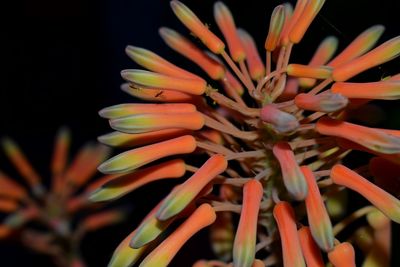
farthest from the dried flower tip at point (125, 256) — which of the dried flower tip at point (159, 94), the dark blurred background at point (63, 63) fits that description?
the dark blurred background at point (63, 63)

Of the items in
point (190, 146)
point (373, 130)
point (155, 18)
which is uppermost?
point (155, 18)

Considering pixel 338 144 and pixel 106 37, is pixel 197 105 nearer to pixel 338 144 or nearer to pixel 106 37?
pixel 338 144

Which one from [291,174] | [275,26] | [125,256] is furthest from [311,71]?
[125,256]

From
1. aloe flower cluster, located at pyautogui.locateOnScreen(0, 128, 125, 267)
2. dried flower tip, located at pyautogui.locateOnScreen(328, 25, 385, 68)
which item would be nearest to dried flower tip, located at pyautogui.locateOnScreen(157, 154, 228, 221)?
dried flower tip, located at pyautogui.locateOnScreen(328, 25, 385, 68)

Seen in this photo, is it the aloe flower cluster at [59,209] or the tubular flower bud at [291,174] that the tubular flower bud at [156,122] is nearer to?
the tubular flower bud at [291,174]

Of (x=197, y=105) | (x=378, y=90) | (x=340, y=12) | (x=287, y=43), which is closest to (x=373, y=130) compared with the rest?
(x=378, y=90)

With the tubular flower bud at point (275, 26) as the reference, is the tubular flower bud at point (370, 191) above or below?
below

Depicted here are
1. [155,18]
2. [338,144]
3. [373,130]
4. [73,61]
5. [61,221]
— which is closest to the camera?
[373,130]
